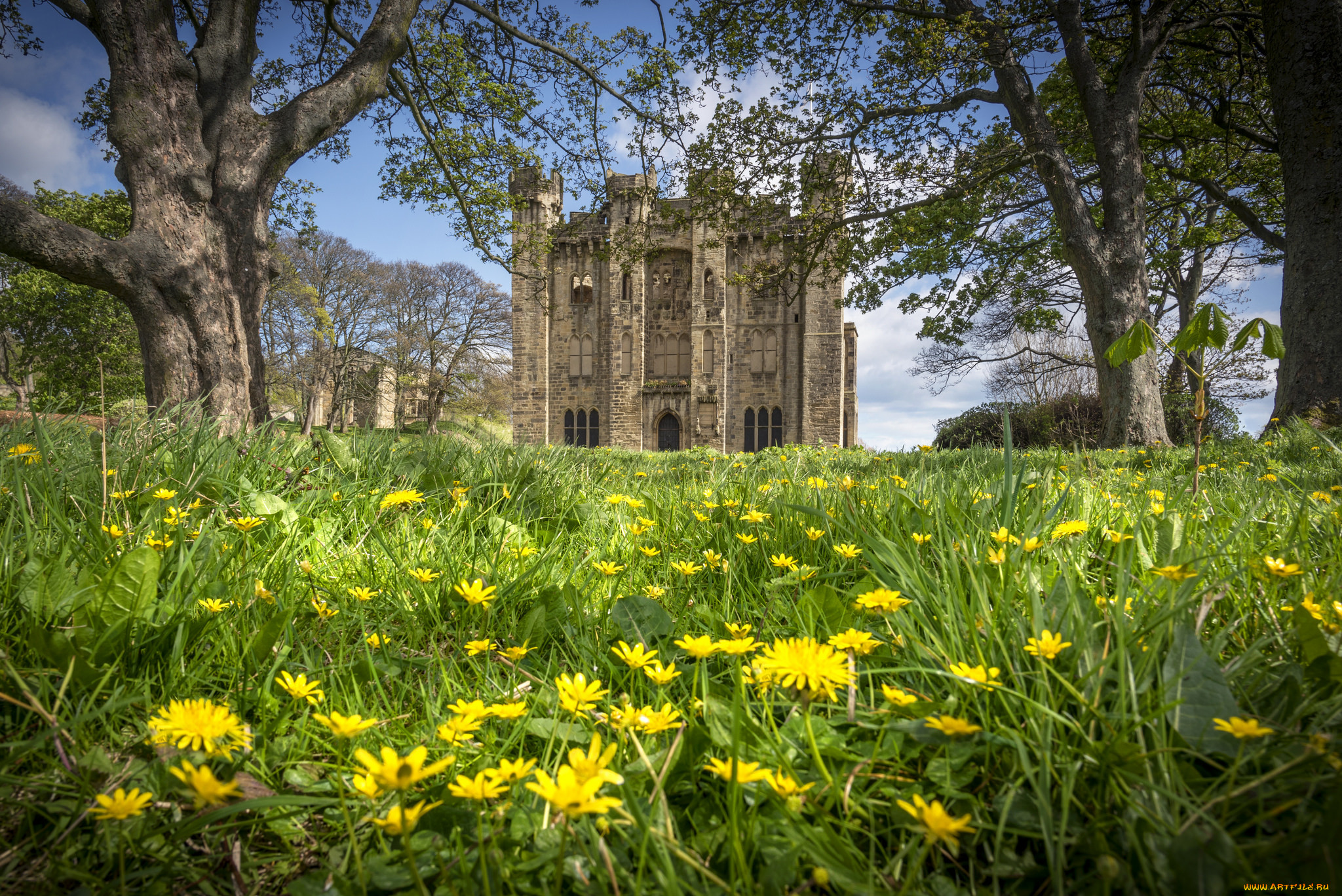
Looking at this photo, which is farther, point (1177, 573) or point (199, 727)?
point (1177, 573)

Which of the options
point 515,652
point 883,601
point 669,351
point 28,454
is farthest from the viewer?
point 669,351

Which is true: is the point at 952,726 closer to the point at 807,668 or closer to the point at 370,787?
the point at 807,668

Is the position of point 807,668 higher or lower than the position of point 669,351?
lower

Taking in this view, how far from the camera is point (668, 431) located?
97.2ft

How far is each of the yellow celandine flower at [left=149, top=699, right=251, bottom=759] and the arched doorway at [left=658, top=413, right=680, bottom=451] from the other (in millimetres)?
28567

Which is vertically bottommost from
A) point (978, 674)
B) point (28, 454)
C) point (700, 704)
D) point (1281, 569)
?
point (700, 704)

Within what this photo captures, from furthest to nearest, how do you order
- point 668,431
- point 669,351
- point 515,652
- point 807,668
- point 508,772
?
1. point 669,351
2. point 668,431
3. point 515,652
4. point 807,668
5. point 508,772

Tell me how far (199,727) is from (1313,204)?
36.9ft

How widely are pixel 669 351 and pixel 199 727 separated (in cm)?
2997

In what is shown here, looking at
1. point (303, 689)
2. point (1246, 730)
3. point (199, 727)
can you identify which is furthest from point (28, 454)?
point (1246, 730)

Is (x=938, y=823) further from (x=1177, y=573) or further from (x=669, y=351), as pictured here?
(x=669, y=351)

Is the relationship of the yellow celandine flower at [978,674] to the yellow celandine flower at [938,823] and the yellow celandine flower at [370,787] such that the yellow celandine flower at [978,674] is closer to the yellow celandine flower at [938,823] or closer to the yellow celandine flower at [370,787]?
the yellow celandine flower at [938,823]

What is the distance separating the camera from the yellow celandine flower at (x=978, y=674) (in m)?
0.85

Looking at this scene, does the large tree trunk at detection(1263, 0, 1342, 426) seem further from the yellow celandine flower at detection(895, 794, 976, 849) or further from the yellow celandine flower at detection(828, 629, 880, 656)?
the yellow celandine flower at detection(895, 794, 976, 849)
